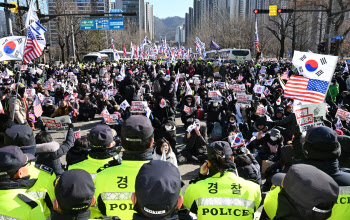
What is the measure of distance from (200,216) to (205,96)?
10169 millimetres

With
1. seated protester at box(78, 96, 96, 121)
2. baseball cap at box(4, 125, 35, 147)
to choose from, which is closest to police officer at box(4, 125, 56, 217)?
baseball cap at box(4, 125, 35, 147)

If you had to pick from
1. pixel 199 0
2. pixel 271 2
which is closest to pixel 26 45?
pixel 271 2

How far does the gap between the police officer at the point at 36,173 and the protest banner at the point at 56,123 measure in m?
2.37

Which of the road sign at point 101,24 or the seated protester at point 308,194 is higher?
the road sign at point 101,24

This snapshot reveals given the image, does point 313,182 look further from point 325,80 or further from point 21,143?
point 325,80

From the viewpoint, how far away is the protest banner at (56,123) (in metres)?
6.03

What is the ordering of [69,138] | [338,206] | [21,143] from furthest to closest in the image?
[69,138] < [21,143] < [338,206]

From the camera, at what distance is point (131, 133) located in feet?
8.61

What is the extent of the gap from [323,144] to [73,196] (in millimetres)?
2230

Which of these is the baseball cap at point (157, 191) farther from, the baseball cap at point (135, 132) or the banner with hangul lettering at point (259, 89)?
the banner with hangul lettering at point (259, 89)

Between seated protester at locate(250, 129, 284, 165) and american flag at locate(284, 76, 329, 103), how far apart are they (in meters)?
0.99

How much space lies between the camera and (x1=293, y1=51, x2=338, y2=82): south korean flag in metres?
5.36

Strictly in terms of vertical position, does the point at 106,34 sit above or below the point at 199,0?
below

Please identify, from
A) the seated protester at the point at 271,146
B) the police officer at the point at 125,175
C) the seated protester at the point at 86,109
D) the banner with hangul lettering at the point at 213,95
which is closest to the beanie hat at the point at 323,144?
the police officer at the point at 125,175
